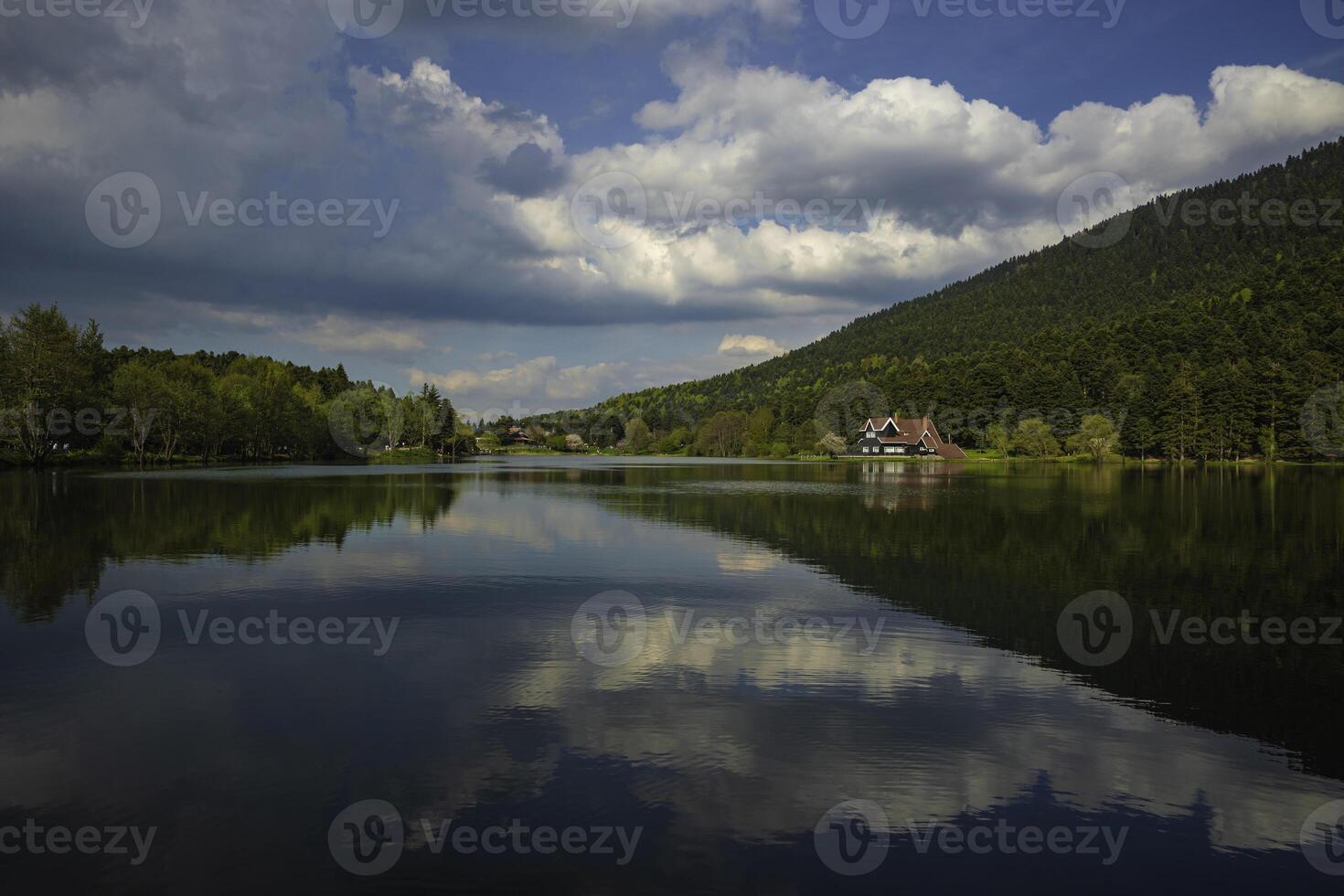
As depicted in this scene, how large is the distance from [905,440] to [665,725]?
13598 cm

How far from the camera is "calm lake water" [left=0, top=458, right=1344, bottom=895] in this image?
6.68m

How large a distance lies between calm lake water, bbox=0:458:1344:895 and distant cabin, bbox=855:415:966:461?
118780 mm

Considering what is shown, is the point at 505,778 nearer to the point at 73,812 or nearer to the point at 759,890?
the point at 759,890

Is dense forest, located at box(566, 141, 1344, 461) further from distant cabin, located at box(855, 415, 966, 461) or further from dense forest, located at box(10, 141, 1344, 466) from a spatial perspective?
distant cabin, located at box(855, 415, 966, 461)

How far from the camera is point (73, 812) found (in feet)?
23.8

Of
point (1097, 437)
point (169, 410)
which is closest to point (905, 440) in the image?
point (1097, 437)

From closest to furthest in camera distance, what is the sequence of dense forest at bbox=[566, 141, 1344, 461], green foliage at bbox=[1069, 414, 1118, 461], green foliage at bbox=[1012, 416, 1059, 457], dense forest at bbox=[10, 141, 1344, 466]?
dense forest at bbox=[10, 141, 1344, 466], dense forest at bbox=[566, 141, 1344, 461], green foliage at bbox=[1069, 414, 1118, 461], green foliage at bbox=[1012, 416, 1059, 457]

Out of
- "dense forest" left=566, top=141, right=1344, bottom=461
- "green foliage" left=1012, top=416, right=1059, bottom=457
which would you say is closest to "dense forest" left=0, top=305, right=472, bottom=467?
"dense forest" left=566, top=141, right=1344, bottom=461

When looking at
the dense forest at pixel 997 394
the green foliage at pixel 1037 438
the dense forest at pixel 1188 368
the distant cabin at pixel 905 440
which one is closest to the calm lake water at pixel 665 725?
the dense forest at pixel 997 394

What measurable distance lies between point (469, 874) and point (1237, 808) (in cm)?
733

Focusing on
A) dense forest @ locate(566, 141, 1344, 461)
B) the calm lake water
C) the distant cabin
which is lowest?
the calm lake water

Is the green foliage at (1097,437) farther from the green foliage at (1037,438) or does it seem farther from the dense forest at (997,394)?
the green foliage at (1037,438)

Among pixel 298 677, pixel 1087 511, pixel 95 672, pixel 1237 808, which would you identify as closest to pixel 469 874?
pixel 298 677

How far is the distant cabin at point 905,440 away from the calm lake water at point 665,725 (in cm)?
11878
